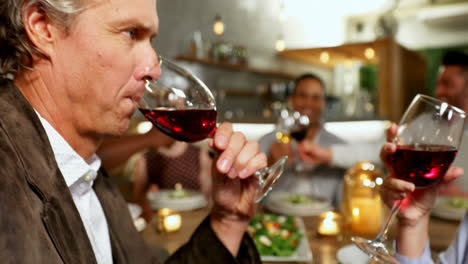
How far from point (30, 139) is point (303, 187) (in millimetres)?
2422

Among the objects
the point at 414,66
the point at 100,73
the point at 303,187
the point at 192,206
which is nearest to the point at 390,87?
the point at 414,66

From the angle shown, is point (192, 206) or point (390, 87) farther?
point (390, 87)

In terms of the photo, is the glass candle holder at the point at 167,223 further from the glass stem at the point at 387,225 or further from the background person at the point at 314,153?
the background person at the point at 314,153

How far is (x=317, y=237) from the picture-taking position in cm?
135

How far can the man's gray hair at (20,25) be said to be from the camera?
0.69 metres

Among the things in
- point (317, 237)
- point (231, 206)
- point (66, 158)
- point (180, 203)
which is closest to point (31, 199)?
point (66, 158)

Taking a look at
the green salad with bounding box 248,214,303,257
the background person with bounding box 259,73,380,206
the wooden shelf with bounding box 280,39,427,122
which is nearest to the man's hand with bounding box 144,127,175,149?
the green salad with bounding box 248,214,303,257

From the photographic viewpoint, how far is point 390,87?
525 cm

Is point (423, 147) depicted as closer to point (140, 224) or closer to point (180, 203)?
point (140, 224)

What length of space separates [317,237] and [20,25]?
1154mm

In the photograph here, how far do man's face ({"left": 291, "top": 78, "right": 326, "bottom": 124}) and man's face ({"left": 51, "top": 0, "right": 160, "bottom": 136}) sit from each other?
Answer: 8.31 ft

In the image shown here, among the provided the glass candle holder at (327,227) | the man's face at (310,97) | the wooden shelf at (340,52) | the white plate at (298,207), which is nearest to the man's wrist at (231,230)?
the glass candle holder at (327,227)

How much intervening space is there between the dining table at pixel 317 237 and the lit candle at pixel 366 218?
0.06 metres

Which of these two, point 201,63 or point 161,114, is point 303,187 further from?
point 201,63
